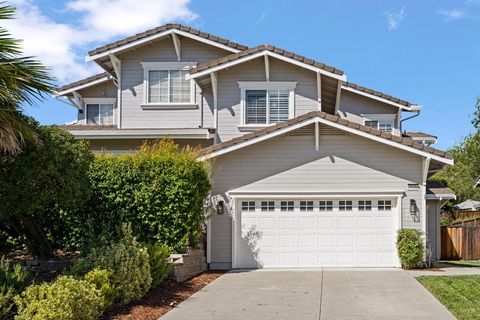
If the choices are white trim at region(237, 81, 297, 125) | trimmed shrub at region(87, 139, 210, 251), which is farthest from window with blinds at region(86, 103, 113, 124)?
trimmed shrub at region(87, 139, 210, 251)

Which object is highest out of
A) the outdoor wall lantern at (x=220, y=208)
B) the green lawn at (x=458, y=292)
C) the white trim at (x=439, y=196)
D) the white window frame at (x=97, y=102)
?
the white window frame at (x=97, y=102)

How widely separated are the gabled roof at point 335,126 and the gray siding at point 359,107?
8213 millimetres

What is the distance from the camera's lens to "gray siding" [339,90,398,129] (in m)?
25.0

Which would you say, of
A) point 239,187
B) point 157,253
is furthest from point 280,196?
point 157,253

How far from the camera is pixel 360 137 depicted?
56.7ft

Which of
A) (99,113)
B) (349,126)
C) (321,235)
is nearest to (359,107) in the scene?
(349,126)

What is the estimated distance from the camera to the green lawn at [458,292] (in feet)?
34.0

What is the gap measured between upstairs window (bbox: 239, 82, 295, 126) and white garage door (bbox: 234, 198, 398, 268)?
3.71 metres

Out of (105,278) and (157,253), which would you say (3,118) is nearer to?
(105,278)

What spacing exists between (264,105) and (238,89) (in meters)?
1.05

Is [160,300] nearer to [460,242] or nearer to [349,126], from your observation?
[349,126]

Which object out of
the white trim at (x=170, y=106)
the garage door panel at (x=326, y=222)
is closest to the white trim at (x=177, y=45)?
the white trim at (x=170, y=106)

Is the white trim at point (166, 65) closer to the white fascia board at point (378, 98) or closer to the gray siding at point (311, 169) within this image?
the gray siding at point (311, 169)

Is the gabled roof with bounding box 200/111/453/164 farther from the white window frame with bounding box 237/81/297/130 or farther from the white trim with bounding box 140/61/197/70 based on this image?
the white trim with bounding box 140/61/197/70
